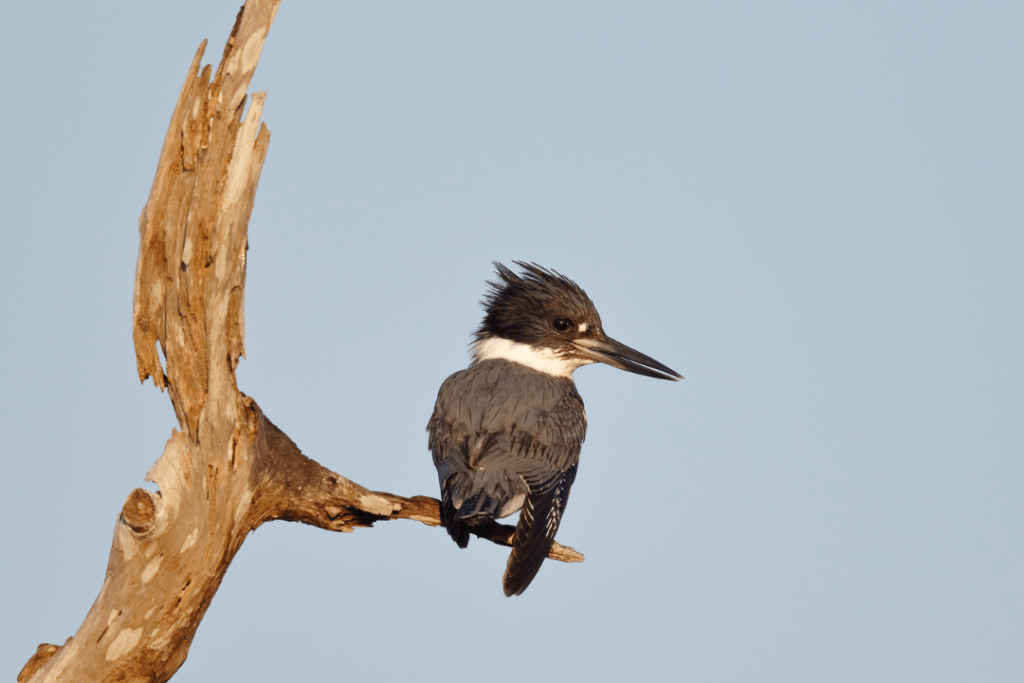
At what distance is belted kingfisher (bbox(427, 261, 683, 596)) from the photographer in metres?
3.89

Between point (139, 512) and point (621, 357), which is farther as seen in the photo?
point (621, 357)

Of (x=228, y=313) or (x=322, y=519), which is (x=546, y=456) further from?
(x=228, y=313)

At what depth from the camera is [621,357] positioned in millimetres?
5168

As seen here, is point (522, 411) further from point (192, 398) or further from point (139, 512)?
point (139, 512)

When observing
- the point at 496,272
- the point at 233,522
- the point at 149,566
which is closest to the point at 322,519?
the point at 233,522

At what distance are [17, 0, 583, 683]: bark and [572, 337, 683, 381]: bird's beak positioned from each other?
2.17 metres

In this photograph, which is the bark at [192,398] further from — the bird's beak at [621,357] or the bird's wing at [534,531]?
the bird's beak at [621,357]

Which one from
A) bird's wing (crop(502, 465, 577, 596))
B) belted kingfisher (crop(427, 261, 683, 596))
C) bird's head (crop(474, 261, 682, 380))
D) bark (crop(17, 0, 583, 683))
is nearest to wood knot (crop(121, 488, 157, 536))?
bark (crop(17, 0, 583, 683))

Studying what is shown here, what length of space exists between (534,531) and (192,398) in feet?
5.15

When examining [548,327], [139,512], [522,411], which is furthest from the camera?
[548,327]

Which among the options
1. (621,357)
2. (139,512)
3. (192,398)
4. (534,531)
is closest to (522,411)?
(534,531)

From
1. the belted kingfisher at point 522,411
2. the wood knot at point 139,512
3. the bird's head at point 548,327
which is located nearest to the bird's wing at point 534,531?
the belted kingfisher at point 522,411

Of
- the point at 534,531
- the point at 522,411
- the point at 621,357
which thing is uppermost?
the point at 621,357

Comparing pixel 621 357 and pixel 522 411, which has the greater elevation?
pixel 621 357
